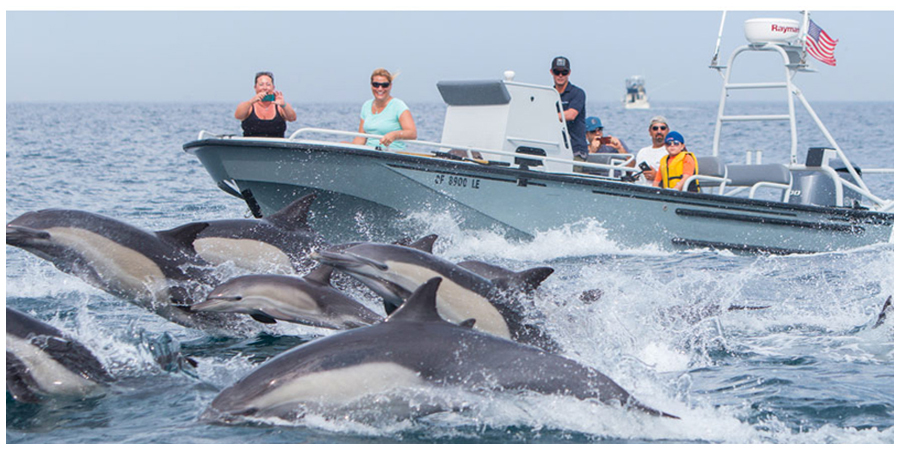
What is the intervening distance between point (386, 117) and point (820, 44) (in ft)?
21.9

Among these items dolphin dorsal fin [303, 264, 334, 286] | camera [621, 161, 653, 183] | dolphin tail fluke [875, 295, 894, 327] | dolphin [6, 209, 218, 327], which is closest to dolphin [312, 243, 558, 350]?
dolphin dorsal fin [303, 264, 334, 286]

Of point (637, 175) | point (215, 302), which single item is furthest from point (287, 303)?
point (637, 175)

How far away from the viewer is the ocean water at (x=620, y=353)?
5145 millimetres

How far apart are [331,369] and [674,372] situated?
284cm

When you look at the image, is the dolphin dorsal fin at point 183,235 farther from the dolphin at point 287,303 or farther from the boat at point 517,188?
the boat at point 517,188

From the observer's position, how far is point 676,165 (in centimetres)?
1281

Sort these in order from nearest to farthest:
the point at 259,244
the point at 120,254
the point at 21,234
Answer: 1. the point at 21,234
2. the point at 120,254
3. the point at 259,244

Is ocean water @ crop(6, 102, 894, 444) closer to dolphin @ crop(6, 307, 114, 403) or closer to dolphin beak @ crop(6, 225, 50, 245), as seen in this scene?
dolphin @ crop(6, 307, 114, 403)

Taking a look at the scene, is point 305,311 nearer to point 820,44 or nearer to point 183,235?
point 183,235

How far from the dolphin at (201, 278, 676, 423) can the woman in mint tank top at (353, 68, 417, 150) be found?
274 inches

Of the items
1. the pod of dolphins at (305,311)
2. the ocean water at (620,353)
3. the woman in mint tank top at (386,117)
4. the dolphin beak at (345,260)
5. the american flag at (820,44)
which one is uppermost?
the american flag at (820,44)

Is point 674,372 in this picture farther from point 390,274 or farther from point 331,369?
point 331,369

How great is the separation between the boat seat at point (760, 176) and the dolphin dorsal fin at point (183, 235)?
8.23 meters

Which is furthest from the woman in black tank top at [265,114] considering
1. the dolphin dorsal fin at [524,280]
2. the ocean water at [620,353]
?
the dolphin dorsal fin at [524,280]
